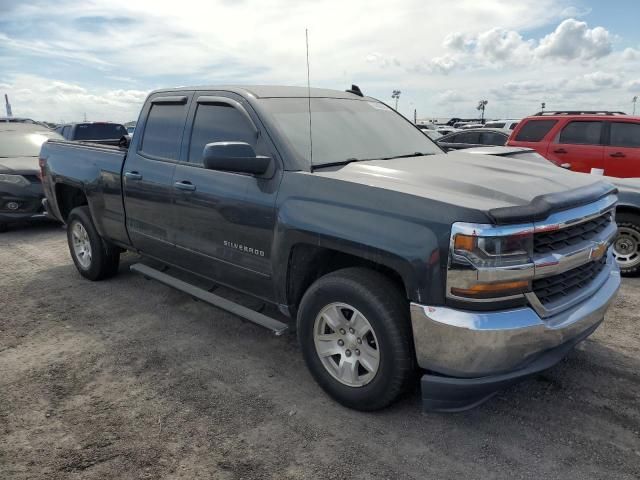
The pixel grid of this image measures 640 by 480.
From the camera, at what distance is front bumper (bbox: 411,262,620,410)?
246 centimetres

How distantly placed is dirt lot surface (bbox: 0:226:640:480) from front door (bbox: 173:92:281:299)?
644 mm

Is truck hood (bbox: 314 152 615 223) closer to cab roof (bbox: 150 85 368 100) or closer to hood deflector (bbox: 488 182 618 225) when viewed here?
hood deflector (bbox: 488 182 618 225)

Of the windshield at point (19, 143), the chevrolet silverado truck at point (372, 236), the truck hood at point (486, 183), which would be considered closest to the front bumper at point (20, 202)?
the windshield at point (19, 143)

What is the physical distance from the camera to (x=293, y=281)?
10.9ft

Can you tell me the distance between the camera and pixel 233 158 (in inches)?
124

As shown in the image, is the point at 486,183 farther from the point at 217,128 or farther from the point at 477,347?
the point at 217,128

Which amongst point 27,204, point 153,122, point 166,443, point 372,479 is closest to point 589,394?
point 372,479

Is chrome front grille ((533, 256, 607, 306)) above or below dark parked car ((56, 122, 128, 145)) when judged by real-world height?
below

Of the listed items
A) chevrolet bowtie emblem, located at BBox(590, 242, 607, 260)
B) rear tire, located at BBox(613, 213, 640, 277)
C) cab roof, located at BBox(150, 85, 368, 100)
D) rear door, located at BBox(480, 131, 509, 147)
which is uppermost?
cab roof, located at BBox(150, 85, 368, 100)

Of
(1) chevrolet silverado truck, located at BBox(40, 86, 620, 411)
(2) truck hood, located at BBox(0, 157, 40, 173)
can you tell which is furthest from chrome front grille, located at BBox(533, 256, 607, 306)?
(2) truck hood, located at BBox(0, 157, 40, 173)

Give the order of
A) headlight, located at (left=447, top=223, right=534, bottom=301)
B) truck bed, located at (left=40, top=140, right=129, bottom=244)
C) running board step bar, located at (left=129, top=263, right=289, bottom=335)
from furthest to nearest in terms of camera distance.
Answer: truck bed, located at (left=40, top=140, right=129, bottom=244)
running board step bar, located at (left=129, top=263, right=289, bottom=335)
headlight, located at (left=447, top=223, right=534, bottom=301)

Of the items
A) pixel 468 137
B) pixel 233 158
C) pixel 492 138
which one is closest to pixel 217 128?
pixel 233 158

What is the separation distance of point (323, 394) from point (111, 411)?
1.30 metres

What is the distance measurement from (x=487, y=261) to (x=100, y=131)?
13.2m
